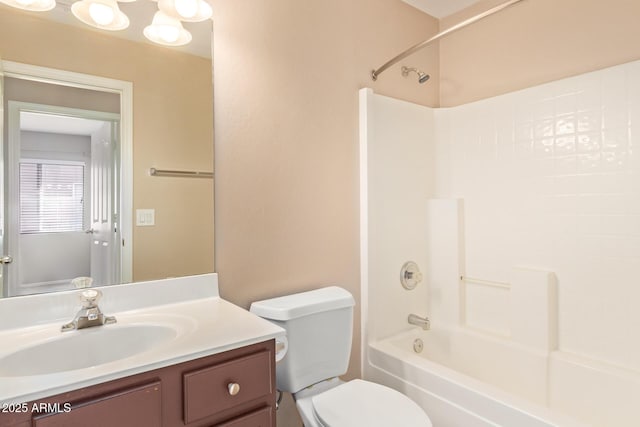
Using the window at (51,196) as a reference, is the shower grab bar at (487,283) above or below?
below

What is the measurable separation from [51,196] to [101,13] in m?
0.67

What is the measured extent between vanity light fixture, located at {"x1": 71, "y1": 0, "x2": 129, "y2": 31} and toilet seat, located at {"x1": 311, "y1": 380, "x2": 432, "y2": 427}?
5.26ft

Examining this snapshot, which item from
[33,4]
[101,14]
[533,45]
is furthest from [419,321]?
[33,4]

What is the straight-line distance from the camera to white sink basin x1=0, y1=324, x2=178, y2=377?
1.02 meters

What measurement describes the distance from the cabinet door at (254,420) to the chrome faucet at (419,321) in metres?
1.28

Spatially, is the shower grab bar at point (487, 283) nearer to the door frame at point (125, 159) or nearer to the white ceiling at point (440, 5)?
→ the white ceiling at point (440, 5)

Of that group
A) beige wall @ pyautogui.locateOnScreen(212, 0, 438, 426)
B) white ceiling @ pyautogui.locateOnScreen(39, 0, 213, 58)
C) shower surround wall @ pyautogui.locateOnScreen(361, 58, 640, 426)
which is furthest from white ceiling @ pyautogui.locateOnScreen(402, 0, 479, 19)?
white ceiling @ pyautogui.locateOnScreen(39, 0, 213, 58)

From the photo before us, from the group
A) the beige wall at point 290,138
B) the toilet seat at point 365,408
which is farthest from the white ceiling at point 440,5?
the toilet seat at point 365,408

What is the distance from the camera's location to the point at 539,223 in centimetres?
207

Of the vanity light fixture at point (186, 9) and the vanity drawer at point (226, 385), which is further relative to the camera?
the vanity light fixture at point (186, 9)

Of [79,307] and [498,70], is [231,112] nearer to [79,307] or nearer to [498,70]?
[79,307]

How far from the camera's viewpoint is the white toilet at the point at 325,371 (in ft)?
4.55

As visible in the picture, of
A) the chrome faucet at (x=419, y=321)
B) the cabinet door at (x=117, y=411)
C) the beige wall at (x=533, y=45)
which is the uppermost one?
the beige wall at (x=533, y=45)

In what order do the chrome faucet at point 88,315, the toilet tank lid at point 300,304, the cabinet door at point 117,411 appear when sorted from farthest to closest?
the toilet tank lid at point 300,304, the chrome faucet at point 88,315, the cabinet door at point 117,411
